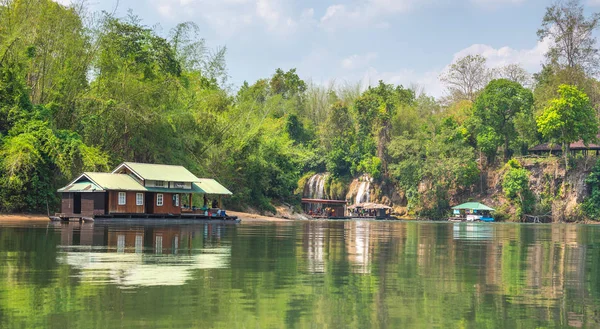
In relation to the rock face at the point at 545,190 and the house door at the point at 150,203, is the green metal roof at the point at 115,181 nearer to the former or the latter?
the house door at the point at 150,203

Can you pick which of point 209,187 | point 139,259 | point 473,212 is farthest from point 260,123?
point 139,259

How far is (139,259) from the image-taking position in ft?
65.5

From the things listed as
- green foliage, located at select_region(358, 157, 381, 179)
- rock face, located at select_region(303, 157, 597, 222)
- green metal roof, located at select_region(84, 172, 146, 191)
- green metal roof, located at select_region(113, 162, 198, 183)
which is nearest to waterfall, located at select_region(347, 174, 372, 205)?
green foliage, located at select_region(358, 157, 381, 179)

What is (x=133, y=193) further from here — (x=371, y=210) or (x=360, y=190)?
(x=360, y=190)

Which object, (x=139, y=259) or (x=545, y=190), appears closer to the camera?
(x=139, y=259)

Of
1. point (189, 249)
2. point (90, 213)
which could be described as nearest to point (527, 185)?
point (90, 213)

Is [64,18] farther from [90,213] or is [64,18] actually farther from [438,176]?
[438,176]

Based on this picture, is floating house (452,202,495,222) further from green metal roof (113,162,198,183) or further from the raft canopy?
green metal roof (113,162,198,183)

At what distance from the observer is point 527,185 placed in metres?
88.3

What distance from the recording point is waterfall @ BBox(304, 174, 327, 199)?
10376 cm

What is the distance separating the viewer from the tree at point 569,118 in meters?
82.9

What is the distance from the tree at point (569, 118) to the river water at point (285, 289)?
61.9 metres

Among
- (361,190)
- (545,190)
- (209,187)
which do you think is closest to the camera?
(209,187)

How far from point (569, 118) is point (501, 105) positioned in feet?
29.1
